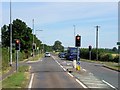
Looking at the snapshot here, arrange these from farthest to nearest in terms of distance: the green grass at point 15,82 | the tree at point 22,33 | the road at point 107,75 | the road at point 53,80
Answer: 1. the tree at point 22,33
2. the road at point 107,75
3. the road at point 53,80
4. the green grass at point 15,82

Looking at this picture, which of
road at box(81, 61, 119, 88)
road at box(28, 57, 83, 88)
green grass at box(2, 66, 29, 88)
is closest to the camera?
green grass at box(2, 66, 29, 88)

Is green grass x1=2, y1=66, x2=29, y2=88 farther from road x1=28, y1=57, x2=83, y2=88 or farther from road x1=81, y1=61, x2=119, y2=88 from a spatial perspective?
road x1=81, y1=61, x2=119, y2=88

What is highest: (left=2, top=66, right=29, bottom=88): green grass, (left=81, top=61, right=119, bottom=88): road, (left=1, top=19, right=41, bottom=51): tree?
(left=1, top=19, right=41, bottom=51): tree

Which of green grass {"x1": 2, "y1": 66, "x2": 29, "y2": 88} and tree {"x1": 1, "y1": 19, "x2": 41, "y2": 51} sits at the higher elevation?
tree {"x1": 1, "y1": 19, "x2": 41, "y2": 51}

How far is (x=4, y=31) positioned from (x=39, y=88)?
236 feet

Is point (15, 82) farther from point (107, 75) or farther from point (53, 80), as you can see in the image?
point (107, 75)

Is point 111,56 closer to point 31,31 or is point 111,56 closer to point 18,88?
point 31,31

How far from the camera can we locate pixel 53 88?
21.5 m

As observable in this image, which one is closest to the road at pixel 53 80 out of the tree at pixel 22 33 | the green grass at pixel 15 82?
the green grass at pixel 15 82

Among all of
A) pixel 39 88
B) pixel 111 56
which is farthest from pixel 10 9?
pixel 111 56

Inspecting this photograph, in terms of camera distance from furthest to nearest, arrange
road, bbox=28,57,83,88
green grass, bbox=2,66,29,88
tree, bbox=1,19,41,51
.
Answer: tree, bbox=1,19,41,51
road, bbox=28,57,83,88
green grass, bbox=2,66,29,88

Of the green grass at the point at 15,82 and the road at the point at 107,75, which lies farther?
the road at the point at 107,75

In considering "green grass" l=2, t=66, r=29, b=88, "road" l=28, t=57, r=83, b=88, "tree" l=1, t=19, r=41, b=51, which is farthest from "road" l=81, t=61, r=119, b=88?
"tree" l=1, t=19, r=41, b=51

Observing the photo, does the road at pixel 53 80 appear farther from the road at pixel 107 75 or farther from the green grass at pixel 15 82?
the road at pixel 107 75
